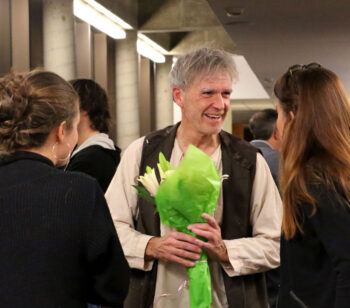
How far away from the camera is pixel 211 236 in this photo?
2244 millimetres

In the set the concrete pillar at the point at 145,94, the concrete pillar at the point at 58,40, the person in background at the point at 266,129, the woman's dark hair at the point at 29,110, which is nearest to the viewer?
the woman's dark hair at the point at 29,110

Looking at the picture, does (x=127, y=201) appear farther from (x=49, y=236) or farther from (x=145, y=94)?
(x=145, y=94)

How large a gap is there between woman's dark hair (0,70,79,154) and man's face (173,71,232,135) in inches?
28.0

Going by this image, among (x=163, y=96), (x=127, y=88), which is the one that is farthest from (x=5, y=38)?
(x=163, y=96)

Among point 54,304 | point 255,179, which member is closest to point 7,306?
point 54,304

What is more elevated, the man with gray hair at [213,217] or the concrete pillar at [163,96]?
the concrete pillar at [163,96]

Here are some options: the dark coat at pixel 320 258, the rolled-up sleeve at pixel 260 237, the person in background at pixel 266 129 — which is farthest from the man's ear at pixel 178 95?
the person in background at pixel 266 129

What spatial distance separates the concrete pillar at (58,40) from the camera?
7.46 metres

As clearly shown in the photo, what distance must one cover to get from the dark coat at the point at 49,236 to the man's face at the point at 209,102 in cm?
73

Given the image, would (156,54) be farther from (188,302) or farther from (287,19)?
(188,302)

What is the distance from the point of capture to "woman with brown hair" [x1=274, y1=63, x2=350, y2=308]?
1.81 meters

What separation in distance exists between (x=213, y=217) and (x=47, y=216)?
2.28ft

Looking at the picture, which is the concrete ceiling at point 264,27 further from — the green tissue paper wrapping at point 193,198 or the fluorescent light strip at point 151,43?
the green tissue paper wrapping at point 193,198

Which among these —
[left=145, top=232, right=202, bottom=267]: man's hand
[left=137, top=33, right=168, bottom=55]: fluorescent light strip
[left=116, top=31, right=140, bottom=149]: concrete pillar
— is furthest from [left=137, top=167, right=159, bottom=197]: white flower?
[left=137, top=33, right=168, bottom=55]: fluorescent light strip
